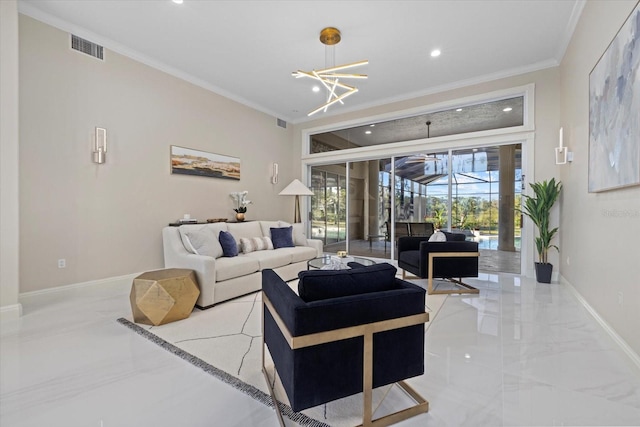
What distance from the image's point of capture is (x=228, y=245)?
13.1 ft

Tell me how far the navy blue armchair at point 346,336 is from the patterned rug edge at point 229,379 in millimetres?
80

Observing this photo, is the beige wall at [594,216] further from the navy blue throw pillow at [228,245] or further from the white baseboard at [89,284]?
the white baseboard at [89,284]

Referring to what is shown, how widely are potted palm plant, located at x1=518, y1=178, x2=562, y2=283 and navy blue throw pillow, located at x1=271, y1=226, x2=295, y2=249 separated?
3741 mm

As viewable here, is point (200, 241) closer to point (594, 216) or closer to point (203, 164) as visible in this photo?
point (203, 164)

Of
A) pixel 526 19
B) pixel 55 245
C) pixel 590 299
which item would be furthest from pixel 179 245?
pixel 526 19

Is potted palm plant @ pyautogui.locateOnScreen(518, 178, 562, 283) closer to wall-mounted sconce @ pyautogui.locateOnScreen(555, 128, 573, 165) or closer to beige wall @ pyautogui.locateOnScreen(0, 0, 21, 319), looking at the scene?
wall-mounted sconce @ pyautogui.locateOnScreen(555, 128, 573, 165)

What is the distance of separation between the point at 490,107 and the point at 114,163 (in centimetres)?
603

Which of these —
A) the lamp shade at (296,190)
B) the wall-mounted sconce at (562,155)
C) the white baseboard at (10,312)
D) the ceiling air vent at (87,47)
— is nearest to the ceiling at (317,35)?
the ceiling air vent at (87,47)

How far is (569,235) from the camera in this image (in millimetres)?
3764

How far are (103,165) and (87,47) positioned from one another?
5.08 ft

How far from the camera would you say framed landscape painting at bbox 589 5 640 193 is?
2.03m

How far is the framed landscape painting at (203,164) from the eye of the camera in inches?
188

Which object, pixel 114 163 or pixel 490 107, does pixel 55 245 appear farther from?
pixel 490 107

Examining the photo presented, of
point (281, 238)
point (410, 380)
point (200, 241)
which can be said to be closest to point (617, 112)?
point (410, 380)
